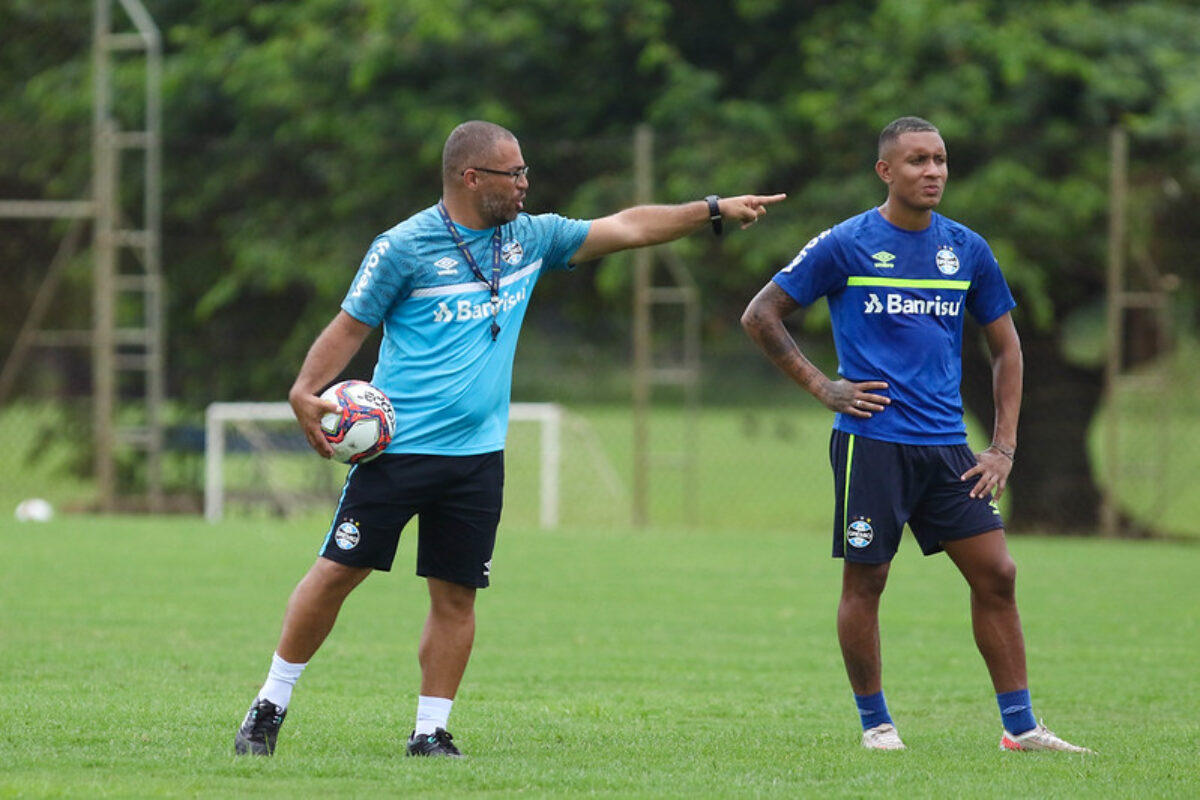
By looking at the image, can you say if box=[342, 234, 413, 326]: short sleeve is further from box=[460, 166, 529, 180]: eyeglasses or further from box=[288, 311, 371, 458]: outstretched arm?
box=[460, 166, 529, 180]: eyeglasses

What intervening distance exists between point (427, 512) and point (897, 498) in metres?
1.66

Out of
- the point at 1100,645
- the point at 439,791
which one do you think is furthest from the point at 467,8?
the point at 439,791

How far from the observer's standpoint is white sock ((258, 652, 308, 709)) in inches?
227

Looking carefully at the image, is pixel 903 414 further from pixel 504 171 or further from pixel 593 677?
pixel 593 677

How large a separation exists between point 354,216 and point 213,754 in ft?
40.3

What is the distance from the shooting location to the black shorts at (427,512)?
228 inches

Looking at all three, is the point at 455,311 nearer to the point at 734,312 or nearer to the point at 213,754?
the point at 213,754

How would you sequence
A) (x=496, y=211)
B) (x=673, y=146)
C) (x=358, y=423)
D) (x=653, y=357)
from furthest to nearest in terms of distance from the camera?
1. (x=673, y=146)
2. (x=653, y=357)
3. (x=496, y=211)
4. (x=358, y=423)

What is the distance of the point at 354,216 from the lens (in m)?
17.5

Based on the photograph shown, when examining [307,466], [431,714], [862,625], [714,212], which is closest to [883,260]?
[714,212]

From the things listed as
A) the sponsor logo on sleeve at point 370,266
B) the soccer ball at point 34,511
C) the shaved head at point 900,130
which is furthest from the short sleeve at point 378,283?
the soccer ball at point 34,511

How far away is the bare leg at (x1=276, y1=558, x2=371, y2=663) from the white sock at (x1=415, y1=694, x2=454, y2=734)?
0.43 m

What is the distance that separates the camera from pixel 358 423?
18.5 feet

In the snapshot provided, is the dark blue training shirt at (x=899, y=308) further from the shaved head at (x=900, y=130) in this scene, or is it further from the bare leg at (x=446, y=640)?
the bare leg at (x=446, y=640)
